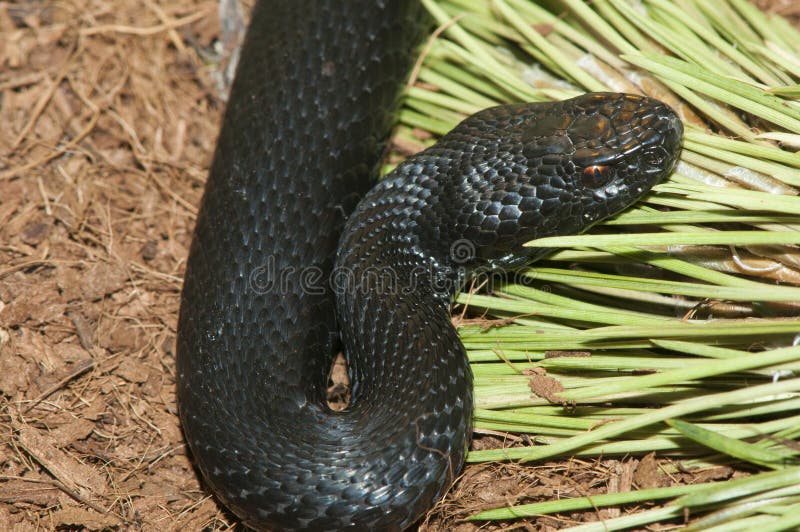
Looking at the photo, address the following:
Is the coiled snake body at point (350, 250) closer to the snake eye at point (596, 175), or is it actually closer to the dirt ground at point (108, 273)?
the snake eye at point (596, 175)

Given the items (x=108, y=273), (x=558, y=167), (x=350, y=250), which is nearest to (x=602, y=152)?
(x=558, y=167)

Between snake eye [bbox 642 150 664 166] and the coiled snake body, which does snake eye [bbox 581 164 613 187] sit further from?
snake eye [bbox 642 150 664 166]

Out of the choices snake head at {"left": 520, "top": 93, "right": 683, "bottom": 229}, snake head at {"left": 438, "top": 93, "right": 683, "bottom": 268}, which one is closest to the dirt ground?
snake head at {"left": 438, "top": 93, "right": 683, "bottom": 268}

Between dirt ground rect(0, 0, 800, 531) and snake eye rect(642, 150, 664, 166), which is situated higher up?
snake eye rect(642, 150, 664, 166)

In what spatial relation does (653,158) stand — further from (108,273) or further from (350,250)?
(108,273)

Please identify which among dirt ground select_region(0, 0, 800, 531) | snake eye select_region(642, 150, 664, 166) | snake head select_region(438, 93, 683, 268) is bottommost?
dirt ground select_region(0, 0, 800, 531)

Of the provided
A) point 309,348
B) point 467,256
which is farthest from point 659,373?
point 309,348

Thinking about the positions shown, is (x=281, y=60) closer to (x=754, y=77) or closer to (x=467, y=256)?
(x=467, y=256)

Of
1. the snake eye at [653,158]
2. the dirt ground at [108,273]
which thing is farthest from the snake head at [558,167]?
the dirt ground at [108,273]
